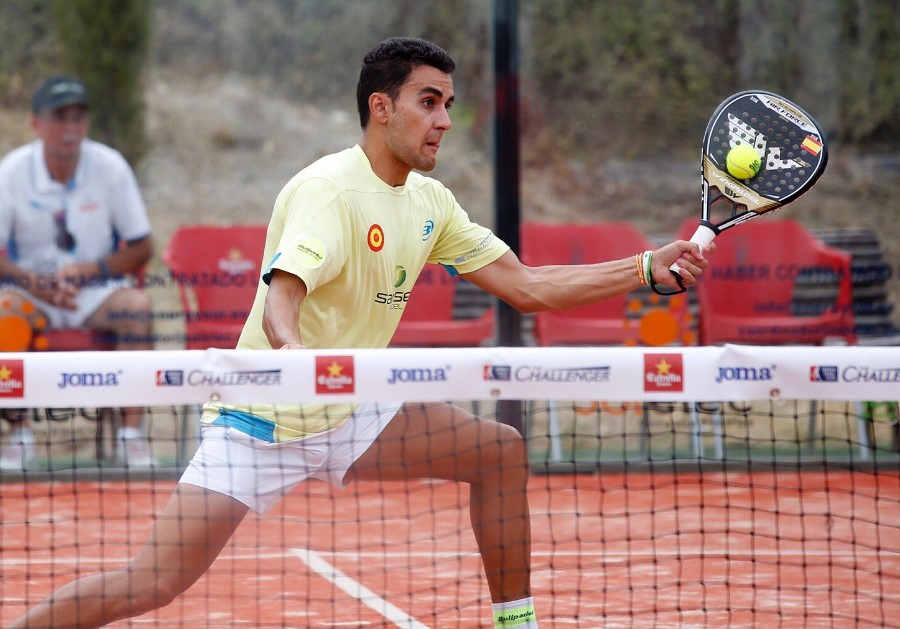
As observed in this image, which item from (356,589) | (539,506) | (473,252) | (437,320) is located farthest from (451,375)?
(437,320)

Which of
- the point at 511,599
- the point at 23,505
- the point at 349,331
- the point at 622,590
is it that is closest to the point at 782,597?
the point at 622,590

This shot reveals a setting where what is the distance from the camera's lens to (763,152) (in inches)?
171

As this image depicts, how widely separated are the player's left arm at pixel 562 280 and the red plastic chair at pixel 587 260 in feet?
12.0

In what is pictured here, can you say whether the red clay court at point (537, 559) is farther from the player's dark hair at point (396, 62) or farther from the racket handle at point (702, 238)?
the player's dark hair at point (396, 62)

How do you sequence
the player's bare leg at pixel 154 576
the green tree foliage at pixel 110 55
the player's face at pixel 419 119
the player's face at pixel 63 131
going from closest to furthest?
1. the player's bare leg at pixel 154 576
2. the player's face at pixel 419 119
3. the player's face at pixel 63 131
4. the green tree foliage at pixel 110 55

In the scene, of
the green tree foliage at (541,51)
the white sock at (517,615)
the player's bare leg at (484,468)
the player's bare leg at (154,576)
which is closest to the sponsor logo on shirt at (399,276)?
the player's bare leg at (484,468)

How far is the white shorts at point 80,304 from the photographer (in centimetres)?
825

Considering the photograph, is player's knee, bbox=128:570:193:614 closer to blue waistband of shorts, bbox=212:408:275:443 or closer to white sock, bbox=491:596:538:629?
blue waistband of shorts, bbox=212:408:275:443

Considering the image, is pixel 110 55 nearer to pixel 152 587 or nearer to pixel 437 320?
pixel 437 320

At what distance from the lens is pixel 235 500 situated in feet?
12.4

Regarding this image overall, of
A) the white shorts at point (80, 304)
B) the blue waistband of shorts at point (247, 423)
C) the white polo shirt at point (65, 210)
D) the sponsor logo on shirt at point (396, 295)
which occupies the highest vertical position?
the white polo shirt at point (65, 210)

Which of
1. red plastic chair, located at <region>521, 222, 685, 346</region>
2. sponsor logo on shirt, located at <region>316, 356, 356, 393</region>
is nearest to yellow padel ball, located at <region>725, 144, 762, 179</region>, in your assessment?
sponsor logo on shirt, located at <region>316, 356, 356, 393</region>

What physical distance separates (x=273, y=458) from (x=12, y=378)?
80cm

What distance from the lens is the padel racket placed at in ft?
14.0
